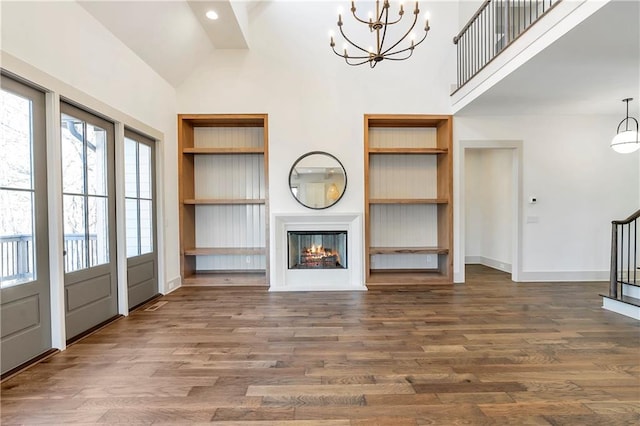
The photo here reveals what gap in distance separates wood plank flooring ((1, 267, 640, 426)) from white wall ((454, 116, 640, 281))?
1459mm

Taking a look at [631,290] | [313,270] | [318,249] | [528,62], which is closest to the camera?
[528,62]

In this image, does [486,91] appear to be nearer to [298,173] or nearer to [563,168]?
[563,168]

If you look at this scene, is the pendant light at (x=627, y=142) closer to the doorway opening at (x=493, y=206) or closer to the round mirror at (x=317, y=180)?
the doorway opening at (x=493, y=206)

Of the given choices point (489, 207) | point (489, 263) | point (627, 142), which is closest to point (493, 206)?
point (489, 207)

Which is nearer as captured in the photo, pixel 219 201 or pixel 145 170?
pixel 145 170

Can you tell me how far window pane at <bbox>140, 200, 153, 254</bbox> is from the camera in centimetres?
405

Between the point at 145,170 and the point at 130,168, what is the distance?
1.13ft

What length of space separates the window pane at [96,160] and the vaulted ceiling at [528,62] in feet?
A: 3.66

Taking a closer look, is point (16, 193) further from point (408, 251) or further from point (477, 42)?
point (477, 42)

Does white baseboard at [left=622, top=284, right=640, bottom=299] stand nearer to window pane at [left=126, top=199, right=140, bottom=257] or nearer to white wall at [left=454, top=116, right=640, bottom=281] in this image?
white wall at [left=454, top=116, right=640, bottom=281]

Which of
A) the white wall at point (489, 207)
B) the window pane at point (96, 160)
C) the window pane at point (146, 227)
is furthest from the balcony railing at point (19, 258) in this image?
the white wall at point (489, 207)

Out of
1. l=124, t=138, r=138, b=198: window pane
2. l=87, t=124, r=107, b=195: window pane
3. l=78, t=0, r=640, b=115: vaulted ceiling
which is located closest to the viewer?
l=78, t=0, r=640, b=115: vaulted ceiling

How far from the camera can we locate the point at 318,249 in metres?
5.04

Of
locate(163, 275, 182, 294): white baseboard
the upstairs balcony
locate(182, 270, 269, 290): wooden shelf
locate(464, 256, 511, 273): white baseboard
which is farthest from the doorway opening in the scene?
locate(163, 275, 182, 294): white baseboard
